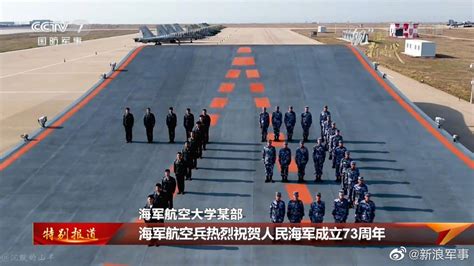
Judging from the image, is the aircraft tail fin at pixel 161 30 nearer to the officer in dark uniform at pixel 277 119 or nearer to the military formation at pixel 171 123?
the military formation at pixel 171 123

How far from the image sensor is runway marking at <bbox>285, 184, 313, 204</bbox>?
44.6 feet

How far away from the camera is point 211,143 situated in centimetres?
1911

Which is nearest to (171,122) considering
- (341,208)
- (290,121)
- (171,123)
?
(171,123)

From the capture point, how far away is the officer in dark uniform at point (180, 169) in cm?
1330

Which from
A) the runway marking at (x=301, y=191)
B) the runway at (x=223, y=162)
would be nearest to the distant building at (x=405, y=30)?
the runway at (x=223, y=162)

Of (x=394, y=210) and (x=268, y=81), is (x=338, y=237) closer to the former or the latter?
(x=394, y=210)

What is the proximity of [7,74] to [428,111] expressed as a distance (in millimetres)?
43682

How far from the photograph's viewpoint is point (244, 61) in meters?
31.2

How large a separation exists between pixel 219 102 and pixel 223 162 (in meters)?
7.78

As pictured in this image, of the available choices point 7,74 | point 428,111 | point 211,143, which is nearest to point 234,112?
point 211,143

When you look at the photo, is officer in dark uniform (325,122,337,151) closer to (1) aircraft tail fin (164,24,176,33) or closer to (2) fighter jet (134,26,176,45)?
(2) fighter jet (134,26,176,45)

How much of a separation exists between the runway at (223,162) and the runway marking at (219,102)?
113 mm

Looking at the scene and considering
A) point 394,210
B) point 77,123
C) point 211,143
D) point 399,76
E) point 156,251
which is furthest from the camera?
point 399,76

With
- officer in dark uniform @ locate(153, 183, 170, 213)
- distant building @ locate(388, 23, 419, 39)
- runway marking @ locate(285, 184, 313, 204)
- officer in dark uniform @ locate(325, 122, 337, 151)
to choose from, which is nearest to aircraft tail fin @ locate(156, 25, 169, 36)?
distant building @ locate(388, 23, 419, 39)
